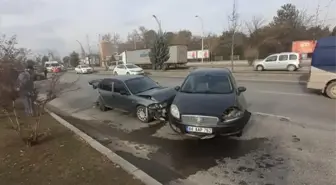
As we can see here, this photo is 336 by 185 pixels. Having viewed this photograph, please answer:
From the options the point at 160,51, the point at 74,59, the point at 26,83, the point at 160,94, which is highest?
the point at 160,51

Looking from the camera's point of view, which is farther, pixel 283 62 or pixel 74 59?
pixel 74 59

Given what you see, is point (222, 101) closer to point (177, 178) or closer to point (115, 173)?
point (177, 178)

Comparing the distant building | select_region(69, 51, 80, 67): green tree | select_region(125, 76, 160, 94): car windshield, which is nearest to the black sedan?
select_region(125, 76, 160, 94): car windshield

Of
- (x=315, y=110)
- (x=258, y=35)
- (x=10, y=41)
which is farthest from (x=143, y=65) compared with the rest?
(x=315, y=110)

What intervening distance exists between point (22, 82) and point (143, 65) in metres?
38.9

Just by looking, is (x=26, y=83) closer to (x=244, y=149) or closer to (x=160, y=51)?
(x=244, y=149)

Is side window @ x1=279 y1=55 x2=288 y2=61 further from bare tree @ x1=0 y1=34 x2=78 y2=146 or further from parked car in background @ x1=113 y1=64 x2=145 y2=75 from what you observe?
bare tree @ x1=0 y1=34 x2=78 y2=146

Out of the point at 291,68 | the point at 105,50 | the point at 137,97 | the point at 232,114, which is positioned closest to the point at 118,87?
the point at 137,97

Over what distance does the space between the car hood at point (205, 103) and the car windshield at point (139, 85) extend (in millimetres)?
2912

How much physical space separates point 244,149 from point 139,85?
15.7 ft

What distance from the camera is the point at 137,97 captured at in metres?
8.48

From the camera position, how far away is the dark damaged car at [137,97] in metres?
7.90

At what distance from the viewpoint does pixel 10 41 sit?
11266 mm

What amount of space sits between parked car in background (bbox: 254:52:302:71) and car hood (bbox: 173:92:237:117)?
2097cm
